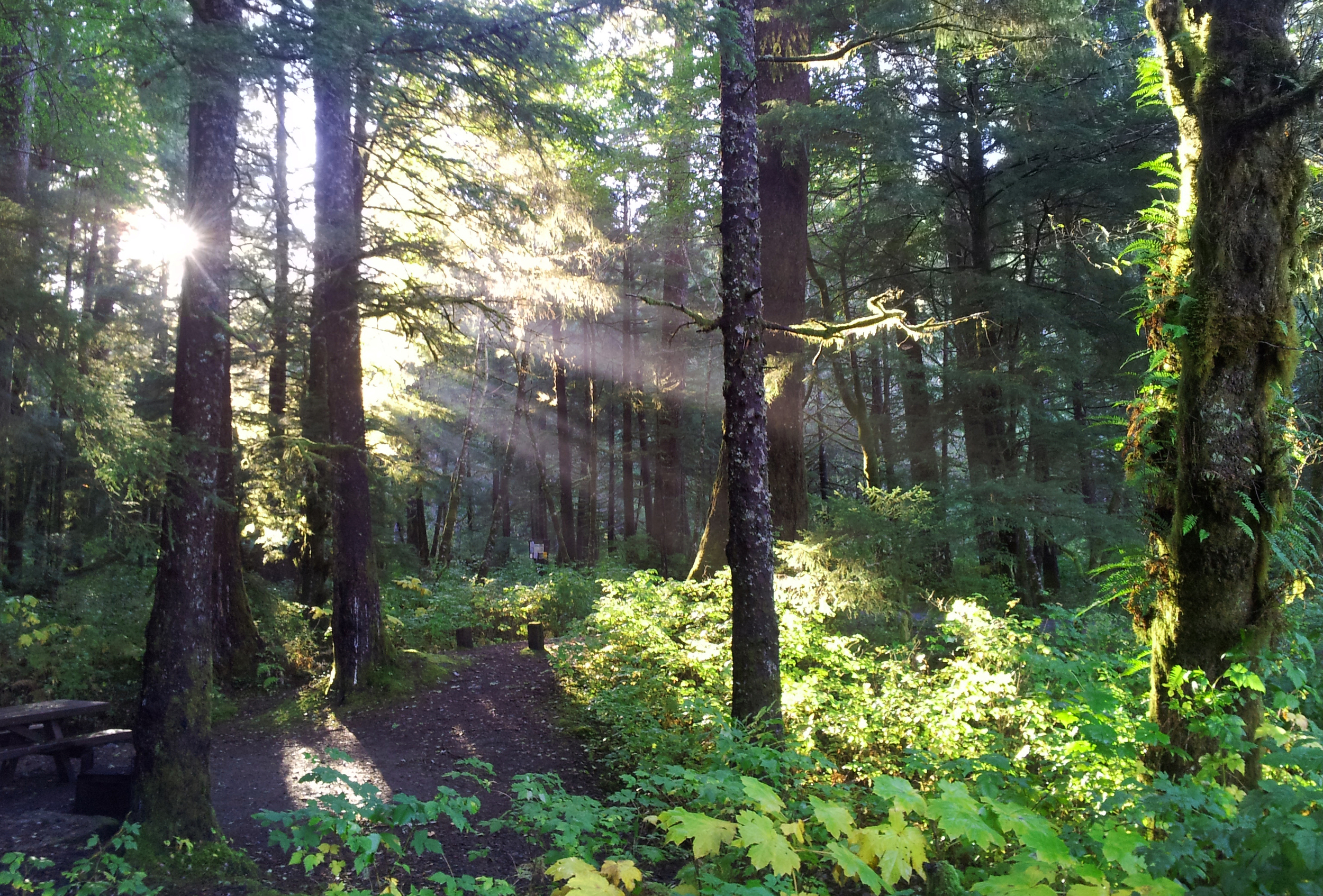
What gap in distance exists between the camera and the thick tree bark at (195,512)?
484 centimetres

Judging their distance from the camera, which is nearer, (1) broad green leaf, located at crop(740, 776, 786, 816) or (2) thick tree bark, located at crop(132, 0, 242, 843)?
(1) broad green leaf, located at crop(740, 776, 786, 816)

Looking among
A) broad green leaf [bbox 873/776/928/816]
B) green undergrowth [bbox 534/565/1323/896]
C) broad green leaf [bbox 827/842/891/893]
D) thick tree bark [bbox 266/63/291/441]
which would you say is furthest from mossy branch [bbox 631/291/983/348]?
thick tree bark [bbox 266/63/291/441]

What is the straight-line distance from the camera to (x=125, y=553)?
5.93 metres

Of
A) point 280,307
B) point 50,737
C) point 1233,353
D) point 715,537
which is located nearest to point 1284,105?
point 1233,353

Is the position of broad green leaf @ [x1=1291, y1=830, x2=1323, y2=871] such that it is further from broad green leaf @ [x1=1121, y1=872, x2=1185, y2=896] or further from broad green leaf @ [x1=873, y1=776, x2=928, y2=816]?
broad green leaf @ [x1=873, y1=776, x2=928, y2=816]

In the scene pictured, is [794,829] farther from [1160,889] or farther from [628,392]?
[628,392]

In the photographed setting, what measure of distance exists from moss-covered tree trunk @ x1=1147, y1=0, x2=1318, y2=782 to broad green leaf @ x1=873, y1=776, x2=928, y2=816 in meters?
2.40

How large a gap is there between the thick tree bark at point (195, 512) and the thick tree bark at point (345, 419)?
3.38 m

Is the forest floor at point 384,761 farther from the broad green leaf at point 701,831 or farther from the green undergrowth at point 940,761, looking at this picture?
the broad green leaf at point 701,831

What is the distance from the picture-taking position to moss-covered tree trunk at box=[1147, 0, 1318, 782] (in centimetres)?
378

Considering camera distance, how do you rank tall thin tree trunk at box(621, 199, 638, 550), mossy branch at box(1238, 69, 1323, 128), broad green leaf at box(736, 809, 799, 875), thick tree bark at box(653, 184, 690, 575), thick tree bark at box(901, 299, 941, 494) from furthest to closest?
tall thin tree trunk at box(621, 199, 638, 550) → thick tree bark at box(653, 184, 690, 575) → thick tree bark at box(901, 299, 941, 494) → mossy branch at box(1238, 69, 1323, 128) → broad green leaf at box(736, 809, 799, 875)

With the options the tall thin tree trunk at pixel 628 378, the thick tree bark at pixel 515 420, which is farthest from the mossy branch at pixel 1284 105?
the thick tree bark at pixel 515 420

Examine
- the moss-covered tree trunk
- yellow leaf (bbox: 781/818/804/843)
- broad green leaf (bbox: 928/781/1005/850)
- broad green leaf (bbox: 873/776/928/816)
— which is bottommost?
yellow leaf (bbox: 781/818/804/843)

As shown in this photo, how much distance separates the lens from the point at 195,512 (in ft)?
16.7
